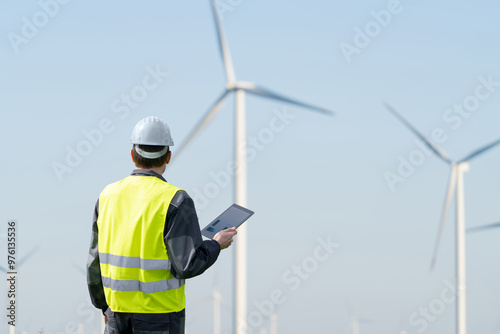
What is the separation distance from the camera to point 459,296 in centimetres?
2958

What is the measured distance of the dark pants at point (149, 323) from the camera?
5676 millimetres

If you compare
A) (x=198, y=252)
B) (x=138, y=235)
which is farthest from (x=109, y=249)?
(x=198, y=252)

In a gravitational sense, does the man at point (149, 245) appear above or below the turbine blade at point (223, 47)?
below

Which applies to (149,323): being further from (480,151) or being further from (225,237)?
(480,151)

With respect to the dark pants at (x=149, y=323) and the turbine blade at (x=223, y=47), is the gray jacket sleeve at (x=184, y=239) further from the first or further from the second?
the turbine blade at (x=223, y=47)

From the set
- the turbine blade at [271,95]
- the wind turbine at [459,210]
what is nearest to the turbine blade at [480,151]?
the wind turbine at [459,210]

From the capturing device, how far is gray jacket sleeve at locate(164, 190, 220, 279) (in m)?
5.54

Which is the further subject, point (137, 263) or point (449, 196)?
point (449, 196)

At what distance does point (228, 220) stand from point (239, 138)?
547 inches

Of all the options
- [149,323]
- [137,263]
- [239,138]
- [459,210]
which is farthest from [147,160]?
[459,210]

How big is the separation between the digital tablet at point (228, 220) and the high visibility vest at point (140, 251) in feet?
1.80

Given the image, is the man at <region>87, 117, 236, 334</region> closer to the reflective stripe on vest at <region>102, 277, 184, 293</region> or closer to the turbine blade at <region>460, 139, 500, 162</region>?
the reflective stripe on vest at <region>102, 277, 184, 293</region>

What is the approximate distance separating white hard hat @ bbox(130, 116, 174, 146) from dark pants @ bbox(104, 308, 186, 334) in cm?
142

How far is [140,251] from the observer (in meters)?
5.64
